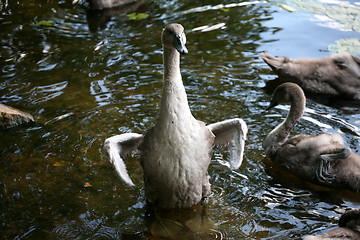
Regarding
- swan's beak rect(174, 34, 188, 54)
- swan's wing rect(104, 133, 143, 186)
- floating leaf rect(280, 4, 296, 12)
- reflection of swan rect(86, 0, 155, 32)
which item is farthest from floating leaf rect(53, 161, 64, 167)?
floating leaf rect(280, 4, 296, 12)

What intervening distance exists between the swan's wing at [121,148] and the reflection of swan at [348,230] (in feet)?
5.81

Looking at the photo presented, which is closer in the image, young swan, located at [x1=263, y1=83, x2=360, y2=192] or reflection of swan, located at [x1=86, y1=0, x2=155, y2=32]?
young swan, located at [x1=263, y1=83, x2=360, y2=192]

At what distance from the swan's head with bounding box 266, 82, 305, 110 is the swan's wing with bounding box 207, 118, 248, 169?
1240 millimetres

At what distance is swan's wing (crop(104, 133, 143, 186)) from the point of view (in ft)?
15.8

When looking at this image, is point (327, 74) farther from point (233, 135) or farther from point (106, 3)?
point (106, 3)

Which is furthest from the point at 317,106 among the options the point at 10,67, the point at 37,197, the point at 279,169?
the point at 10,67

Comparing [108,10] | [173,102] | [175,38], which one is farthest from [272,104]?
[108,10]

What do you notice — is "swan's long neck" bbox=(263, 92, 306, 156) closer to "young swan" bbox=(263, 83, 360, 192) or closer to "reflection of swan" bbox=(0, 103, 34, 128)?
"young swan" bbox=(263, 83, 360, 192)

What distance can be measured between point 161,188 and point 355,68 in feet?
12.8

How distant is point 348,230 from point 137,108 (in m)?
3.48

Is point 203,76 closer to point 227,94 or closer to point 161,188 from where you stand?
point 227,94

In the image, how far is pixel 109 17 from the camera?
34.5 feet

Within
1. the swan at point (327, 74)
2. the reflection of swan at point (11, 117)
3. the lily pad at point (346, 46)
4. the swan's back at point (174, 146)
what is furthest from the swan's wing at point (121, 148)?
the lily pad at point (346, 46)

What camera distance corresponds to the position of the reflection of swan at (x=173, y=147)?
15.6 ft
